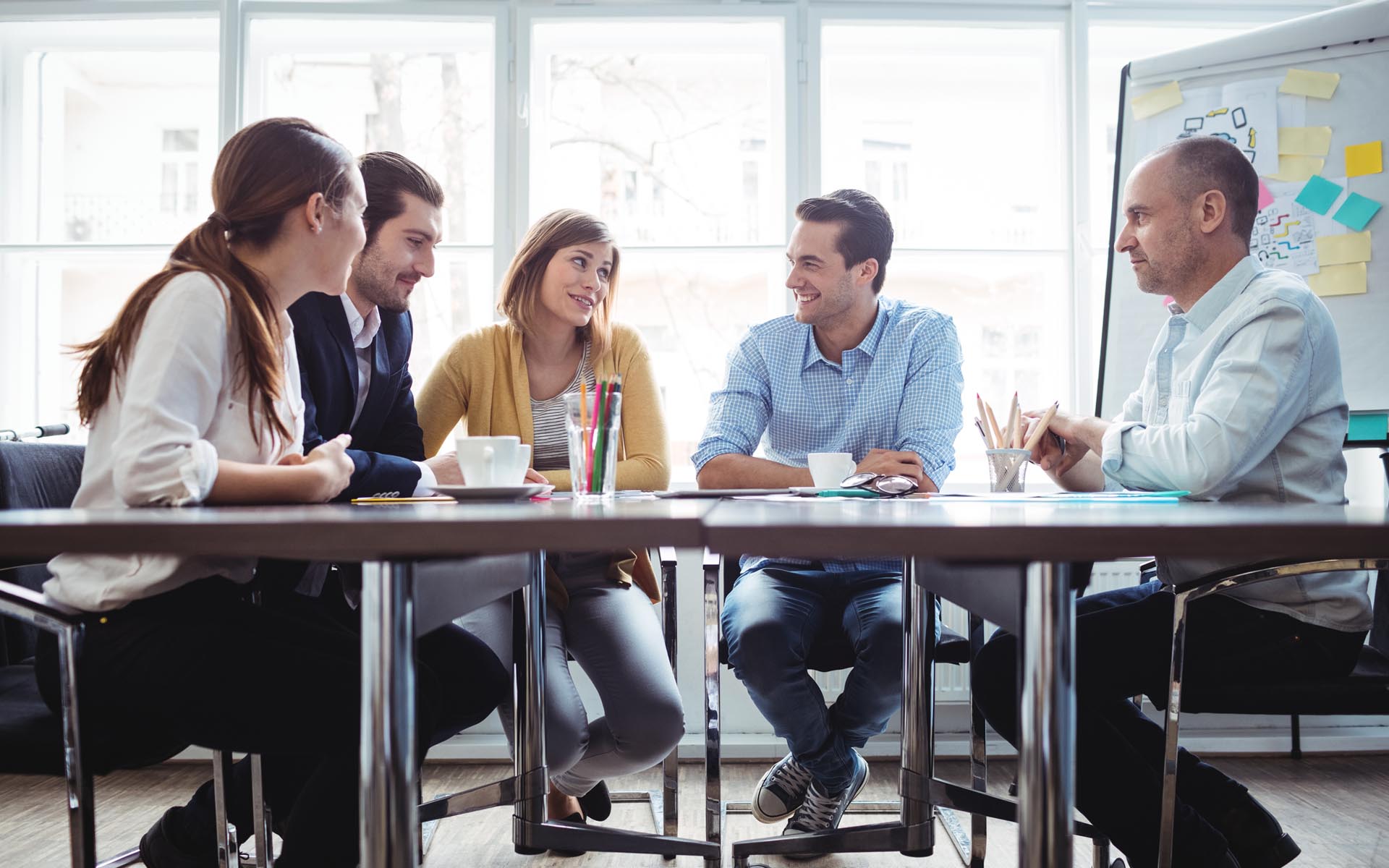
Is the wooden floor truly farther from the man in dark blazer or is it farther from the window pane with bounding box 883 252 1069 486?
the window pane with bounding box 883 252 1069 486

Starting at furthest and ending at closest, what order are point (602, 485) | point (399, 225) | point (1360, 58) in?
1. point (1360, 58)
2. point (399, 225)
3. point (602, 485)

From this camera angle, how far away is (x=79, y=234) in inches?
121

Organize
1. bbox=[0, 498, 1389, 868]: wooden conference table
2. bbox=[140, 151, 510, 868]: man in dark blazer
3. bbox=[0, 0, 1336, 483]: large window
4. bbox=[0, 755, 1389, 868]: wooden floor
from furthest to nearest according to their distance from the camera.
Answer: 1. bbox=[0, 0, 1336, 483]: large window
2. bbox=[0, 755, 1389, 868]: wooden floor
3. bbox=[140, 151, 510, 868]: man in dark blazer
4. bbox=[0, 498, 1389, 868]: wooden conference table

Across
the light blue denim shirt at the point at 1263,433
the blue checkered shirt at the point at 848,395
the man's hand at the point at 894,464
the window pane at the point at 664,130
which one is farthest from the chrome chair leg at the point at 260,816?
the window pane at the point at 664,130

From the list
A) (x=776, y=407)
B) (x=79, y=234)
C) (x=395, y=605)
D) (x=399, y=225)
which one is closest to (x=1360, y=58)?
(x=776, y=407)

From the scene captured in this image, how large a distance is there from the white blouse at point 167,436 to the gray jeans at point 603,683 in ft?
2.24

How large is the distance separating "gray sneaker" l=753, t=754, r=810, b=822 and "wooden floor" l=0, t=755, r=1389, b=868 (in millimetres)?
178

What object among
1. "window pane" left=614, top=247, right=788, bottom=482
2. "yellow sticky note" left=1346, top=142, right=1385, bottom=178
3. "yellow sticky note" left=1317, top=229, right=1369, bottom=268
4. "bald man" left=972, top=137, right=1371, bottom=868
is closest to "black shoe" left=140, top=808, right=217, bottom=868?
"bald man" left=972, top=137, right=1371, bottom=868

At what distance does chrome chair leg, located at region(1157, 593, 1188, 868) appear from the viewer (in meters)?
1.30

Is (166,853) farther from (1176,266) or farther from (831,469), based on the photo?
(1176,266)

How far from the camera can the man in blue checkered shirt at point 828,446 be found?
187 cm

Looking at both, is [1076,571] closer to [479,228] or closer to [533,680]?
[533,680]

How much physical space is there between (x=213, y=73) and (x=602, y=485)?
2505mm

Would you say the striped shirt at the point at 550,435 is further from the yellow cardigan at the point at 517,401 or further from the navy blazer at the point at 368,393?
the navy blazer at the point at 368,393
